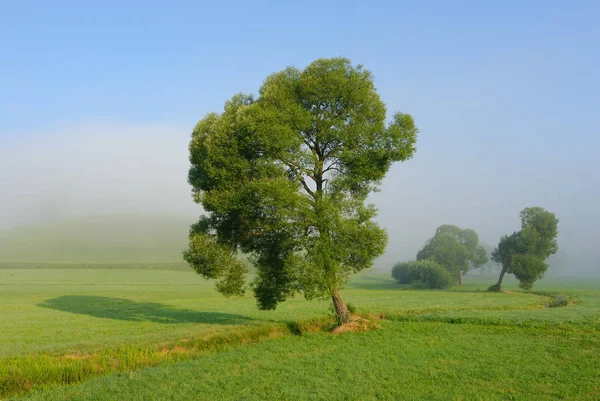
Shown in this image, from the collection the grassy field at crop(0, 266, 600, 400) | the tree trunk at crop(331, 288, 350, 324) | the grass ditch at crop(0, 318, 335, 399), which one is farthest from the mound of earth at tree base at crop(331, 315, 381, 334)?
the grass ditch at crop(0, 318, 335, 399)

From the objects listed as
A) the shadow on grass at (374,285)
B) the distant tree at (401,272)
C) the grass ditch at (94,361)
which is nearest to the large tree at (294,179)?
the grass ditch at (94,361)

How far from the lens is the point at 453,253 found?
130000mm

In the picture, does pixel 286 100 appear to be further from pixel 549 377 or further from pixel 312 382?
pixel 549 377

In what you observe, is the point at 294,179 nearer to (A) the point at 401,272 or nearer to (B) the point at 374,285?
(B) the point at 374,285

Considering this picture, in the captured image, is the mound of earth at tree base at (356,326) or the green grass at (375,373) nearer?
the green grass at (375,373)

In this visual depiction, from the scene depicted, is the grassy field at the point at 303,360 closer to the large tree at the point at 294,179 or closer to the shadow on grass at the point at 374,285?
the large tree at the point at 294,179

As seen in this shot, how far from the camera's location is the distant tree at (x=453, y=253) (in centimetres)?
13012

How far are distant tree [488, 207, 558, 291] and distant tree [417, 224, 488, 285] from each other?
35.8 m

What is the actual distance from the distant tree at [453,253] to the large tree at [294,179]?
10518 centimetres

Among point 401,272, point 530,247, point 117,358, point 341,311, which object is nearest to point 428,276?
point 401,272

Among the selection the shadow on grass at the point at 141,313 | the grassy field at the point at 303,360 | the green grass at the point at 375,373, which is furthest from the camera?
the shadow on grass at the point at 141,313

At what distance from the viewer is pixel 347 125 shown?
A: 94.3 feet

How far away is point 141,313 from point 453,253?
108149 millimetres

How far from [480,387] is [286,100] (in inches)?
777
